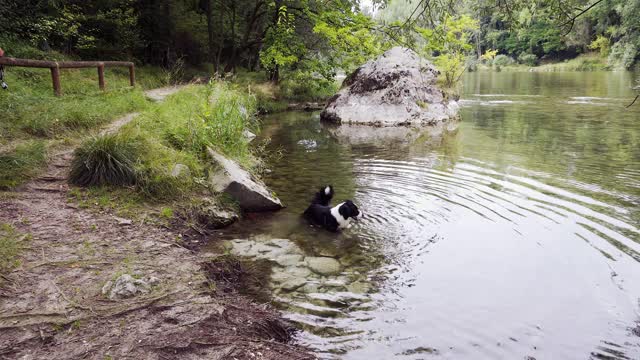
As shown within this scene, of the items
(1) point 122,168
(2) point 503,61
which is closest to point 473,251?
(1) point 122,168

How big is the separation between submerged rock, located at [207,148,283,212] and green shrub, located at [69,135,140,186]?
132 cm

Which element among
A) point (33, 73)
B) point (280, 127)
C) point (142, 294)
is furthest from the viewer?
point (280, 127)

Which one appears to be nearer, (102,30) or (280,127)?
(280,127)

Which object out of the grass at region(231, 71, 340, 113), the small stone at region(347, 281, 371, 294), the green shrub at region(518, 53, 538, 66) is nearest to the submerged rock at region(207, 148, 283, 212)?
the small stone at region(347, 281, 371, 294)

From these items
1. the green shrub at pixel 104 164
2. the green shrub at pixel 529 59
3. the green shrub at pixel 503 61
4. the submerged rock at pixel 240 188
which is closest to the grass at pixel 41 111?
the green shrub at pixel 104 164

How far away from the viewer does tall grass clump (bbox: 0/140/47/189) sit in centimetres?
622

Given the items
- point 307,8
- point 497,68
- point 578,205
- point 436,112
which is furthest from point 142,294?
point 497,68

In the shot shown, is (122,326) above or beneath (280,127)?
beneath

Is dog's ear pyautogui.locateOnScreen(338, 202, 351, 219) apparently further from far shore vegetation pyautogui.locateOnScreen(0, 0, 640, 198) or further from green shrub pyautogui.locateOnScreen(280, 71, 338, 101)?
green shrub pyautogui.locateOnScreen(280, 71, 338, 101)

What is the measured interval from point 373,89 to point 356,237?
1490 cm

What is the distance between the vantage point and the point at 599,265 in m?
5.45

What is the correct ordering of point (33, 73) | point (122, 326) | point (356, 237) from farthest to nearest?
point (33, 73)
point (356, 237)
point (122, 326)

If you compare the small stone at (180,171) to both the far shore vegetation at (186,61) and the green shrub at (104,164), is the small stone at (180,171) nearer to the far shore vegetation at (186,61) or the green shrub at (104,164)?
the far shore vegetation at (186,61)

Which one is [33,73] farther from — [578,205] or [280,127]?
[578,205]
